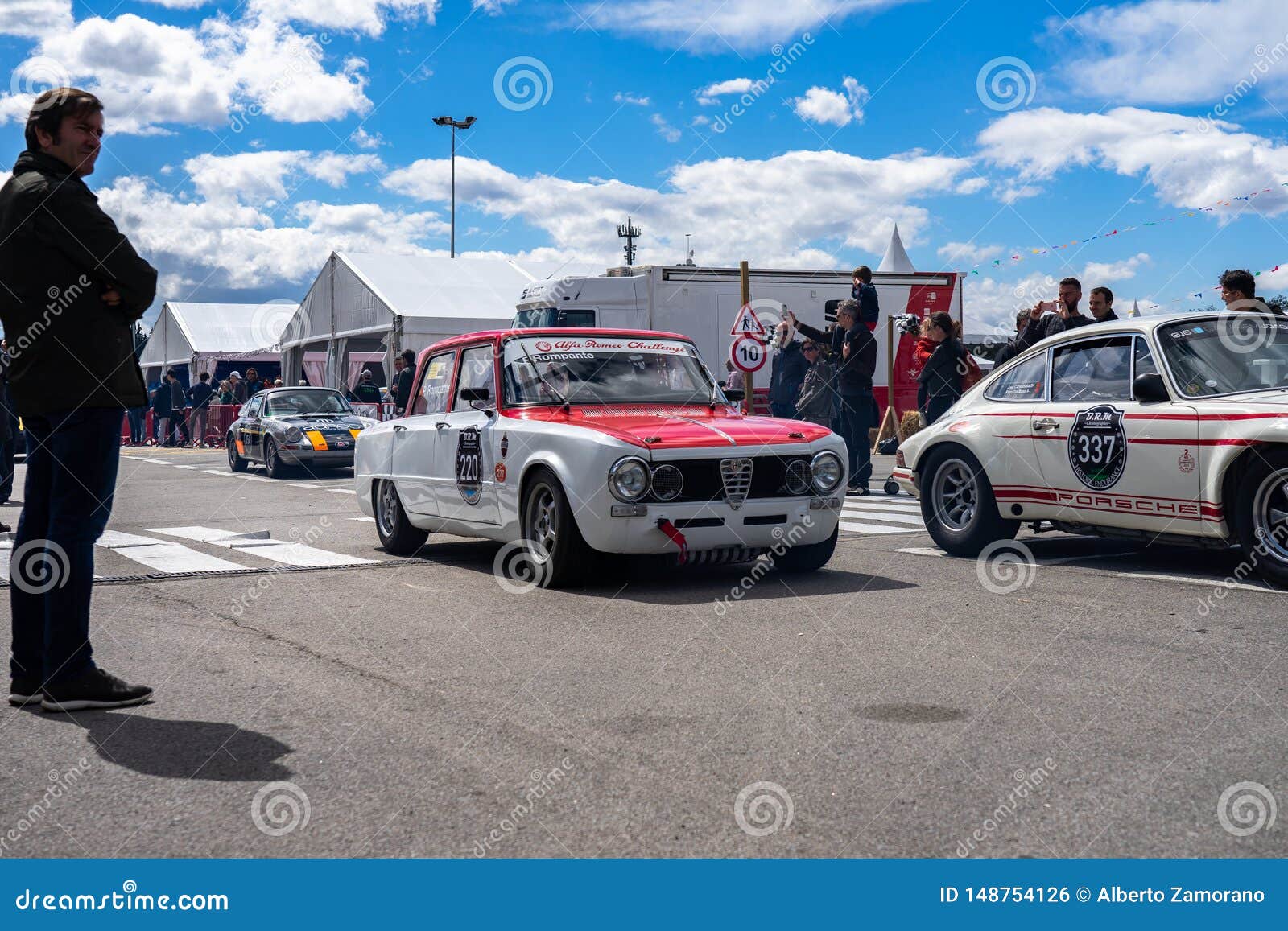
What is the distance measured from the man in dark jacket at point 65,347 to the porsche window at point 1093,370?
18.8 ft

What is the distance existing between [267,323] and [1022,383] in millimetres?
45485

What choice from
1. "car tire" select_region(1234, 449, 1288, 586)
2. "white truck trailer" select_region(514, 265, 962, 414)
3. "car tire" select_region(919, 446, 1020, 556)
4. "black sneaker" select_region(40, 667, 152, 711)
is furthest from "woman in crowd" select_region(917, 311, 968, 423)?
"black sneaker" select_region(40, 667, 152, 711)

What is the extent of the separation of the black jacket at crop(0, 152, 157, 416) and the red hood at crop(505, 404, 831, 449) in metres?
3.34

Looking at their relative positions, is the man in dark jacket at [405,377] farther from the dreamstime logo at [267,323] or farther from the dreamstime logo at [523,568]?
the dreamstime logo at [267,323]

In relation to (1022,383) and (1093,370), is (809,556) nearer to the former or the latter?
(1022,383)

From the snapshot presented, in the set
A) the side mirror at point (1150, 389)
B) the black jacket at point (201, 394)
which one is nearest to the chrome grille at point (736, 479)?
the side mirror at point (1150, 389)

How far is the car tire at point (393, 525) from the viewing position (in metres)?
9.72

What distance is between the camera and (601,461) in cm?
735

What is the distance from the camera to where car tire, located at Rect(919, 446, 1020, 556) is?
29.1 ft

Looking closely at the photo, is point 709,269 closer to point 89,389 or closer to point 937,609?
point 937,609

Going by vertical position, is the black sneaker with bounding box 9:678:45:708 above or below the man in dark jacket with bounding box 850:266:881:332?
below

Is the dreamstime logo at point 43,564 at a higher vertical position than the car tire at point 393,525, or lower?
higher

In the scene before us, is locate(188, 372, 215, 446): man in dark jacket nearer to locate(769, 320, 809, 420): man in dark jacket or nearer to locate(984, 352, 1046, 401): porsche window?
locate(769, 320, 809, 420): man in dark jacket

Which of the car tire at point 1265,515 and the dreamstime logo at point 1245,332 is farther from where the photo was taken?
the dreamstime logo at point 1245,332
